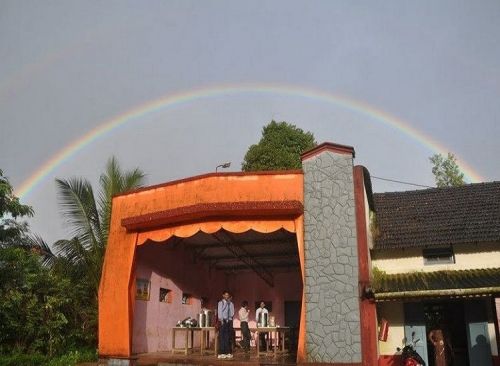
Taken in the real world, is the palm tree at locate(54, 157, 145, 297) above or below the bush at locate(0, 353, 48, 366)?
above

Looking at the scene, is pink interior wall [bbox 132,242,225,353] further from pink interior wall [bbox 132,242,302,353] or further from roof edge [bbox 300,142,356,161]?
Result: roof edge [bbox 300,142,356,161]

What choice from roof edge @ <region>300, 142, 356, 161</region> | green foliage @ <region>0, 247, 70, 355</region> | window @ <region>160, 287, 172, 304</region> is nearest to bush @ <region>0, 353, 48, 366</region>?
green foliage @ <region>0, 247, 70, 355</region>

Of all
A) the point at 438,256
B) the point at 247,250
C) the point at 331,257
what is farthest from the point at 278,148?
the point at 331,257

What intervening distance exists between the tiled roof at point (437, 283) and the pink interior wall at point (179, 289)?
257 inches

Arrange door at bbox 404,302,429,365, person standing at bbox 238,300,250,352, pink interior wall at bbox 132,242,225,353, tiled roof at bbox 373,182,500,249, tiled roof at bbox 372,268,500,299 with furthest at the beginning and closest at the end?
person standing at bbox 238,300,250,352, pink interior wall at bbox 132,242,225,353, tiled roof at bbox 373,182,500,249, door at bbox 404,302,429,365, tiled roof at bbox 372,268,500,299

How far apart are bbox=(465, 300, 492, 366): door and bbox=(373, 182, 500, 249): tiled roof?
1.79m

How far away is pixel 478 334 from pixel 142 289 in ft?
30.4

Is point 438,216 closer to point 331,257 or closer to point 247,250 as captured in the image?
point 331,257

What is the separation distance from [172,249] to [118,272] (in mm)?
3244

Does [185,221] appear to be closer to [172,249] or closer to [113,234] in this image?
[113,234]

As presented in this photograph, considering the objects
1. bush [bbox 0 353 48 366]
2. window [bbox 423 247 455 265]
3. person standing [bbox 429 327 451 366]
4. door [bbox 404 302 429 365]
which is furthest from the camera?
window [bbox 423 247 455 265]

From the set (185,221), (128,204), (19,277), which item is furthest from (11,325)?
(185,221)

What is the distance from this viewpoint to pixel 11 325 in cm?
1388

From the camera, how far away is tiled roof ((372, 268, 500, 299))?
38.5ft
